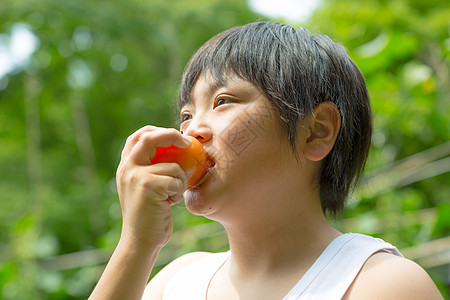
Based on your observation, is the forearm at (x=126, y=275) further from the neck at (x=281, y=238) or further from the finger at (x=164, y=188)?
the neck at (x=281, y=238)

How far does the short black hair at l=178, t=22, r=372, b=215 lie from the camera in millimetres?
903

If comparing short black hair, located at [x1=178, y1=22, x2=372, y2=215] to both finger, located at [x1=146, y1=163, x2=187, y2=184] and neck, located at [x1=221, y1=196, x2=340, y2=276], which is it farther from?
finger, located at [x1=146, y1=163, x2=187, y2=184]

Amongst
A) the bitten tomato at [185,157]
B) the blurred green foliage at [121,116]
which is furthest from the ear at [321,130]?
the blurred green foliage at [121,116]

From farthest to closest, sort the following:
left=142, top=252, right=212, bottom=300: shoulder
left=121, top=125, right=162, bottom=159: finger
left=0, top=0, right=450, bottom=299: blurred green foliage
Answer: left=0, top=0, right=450, bottom=299: blurred green foliage
left=142, top=252, right=212, bottom=300: shoulder
left=121, top=125, right=162, bottom=159: finger

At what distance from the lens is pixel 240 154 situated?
2.81 ft

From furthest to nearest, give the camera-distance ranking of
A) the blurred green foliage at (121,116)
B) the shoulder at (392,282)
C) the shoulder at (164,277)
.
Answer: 1. the blurred green foliage at (121,116)
2. the shoulder at (164,277)
3. the shoulder at (392,282)

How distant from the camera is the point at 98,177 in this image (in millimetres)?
8711

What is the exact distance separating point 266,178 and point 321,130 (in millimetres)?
179

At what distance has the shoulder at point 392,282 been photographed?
28.9 inches

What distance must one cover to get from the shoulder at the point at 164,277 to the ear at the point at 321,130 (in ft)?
1.57

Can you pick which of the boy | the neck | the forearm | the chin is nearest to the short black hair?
the boy

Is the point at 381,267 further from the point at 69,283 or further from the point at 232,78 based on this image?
the point at 69,283

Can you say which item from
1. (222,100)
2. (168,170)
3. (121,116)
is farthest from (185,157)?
(121,116)

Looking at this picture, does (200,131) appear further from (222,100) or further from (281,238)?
(281,238)
